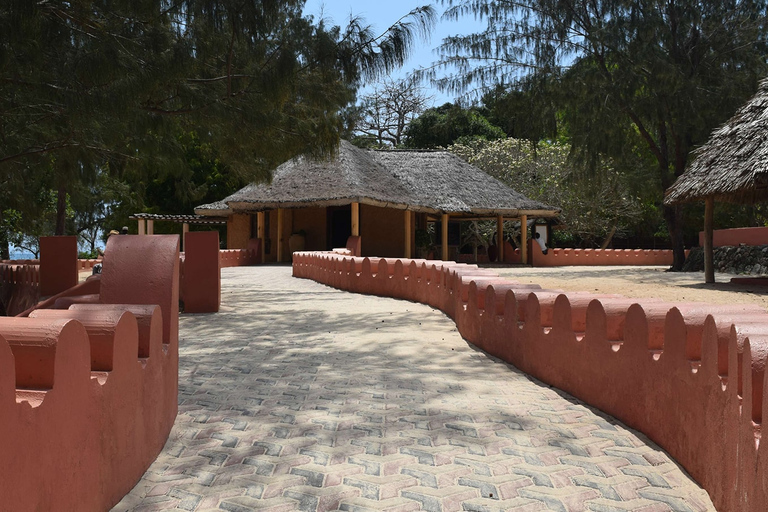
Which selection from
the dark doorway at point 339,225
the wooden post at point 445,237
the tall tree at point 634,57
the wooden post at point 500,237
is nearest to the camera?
the tall tree at point 634,57

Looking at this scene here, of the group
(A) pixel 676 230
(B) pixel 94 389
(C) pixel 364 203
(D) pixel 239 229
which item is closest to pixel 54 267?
(B) pixel 94 389

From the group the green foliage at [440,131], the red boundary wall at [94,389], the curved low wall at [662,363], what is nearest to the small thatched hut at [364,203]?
the green foliage at [440,131]

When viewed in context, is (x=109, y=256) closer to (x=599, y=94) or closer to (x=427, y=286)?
(x=427, y=286)

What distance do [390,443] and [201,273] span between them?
6.03 meters

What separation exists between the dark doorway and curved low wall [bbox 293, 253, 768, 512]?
1719 cm

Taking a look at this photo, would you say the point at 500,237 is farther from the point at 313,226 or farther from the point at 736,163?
the point at 736,163

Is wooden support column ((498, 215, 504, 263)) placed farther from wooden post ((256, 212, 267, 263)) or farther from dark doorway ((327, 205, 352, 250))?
wooden post ((256, 212, 267, 263))

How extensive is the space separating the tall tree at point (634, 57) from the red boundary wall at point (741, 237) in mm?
3450

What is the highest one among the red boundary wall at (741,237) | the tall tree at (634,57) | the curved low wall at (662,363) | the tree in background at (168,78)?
the tall tree at (634,57)

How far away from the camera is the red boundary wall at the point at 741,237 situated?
17.7 metres

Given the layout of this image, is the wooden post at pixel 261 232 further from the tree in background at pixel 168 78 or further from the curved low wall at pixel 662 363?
the curved low wall at pixel 662 363

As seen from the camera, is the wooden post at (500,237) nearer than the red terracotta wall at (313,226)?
No

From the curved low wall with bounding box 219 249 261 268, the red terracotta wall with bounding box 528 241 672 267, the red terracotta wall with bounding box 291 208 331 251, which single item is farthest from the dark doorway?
the red terracotta wall with bounding box 528 241 672 267

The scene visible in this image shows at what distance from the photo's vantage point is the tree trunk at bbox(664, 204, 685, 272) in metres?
18.4
